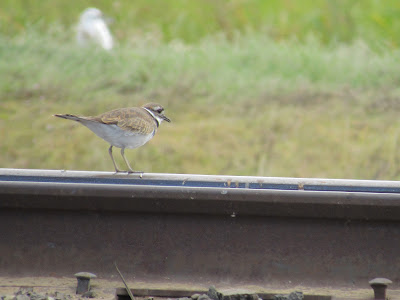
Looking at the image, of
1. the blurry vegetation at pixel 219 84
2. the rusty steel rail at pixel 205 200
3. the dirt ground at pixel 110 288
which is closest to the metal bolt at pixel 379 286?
the dirt ground at pixel 110 288

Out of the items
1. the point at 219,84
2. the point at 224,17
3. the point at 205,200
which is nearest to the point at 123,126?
the point at 205,200

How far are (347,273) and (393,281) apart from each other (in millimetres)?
267

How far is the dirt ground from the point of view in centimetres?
392

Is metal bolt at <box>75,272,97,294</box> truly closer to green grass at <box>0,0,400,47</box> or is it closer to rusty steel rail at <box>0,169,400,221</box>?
rusty steel rail at <box>0,169,400,221</box>

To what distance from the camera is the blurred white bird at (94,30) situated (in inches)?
439

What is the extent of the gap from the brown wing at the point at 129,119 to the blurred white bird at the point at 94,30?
5624 mm

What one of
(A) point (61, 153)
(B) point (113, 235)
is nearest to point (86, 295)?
(B) point (113, 235)

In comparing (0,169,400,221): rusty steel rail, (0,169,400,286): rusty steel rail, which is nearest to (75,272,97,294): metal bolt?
(0,169,400,286): rusty steel rail

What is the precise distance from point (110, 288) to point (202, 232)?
25.0 inches

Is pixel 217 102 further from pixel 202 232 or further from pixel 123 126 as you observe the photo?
pixel 202 232

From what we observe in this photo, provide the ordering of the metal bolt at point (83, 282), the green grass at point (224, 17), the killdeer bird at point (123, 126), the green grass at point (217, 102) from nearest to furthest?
the metal bolt at point (83, 282) → the killdeer bird at point (123, 126) → the green grass at point (217, 102) → the green grass at point (224, 17)

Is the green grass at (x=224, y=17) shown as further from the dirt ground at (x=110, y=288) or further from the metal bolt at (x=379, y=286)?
the metal bolt at (x=379, y=286)

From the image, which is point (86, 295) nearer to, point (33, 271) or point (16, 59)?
point (33, 271)

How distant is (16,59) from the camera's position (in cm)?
1061
